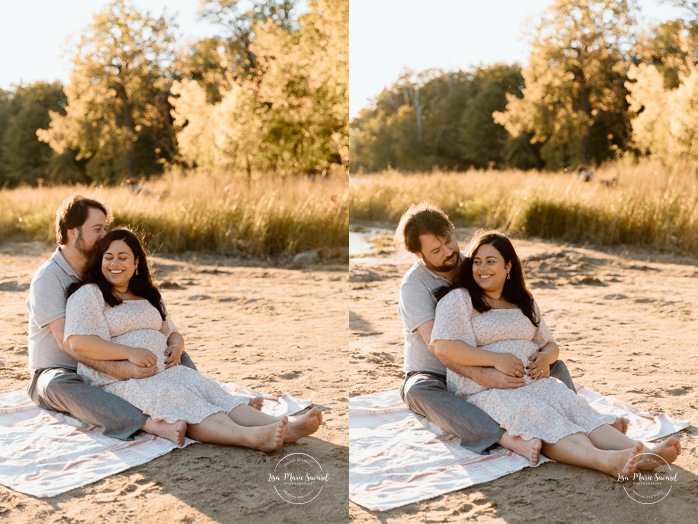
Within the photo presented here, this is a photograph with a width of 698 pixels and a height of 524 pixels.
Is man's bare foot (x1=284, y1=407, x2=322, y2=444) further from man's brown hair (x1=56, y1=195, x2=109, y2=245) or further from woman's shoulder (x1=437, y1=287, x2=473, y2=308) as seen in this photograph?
man's brown hair (x1=56, y1=195, x2=109, y2=245)

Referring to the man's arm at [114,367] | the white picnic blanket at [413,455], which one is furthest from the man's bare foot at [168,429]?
the white picnic blanket at [413,455]

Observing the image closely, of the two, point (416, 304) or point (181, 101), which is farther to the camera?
point (181, 101)

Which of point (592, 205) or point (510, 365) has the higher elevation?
point (592, 205)

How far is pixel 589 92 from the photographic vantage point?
43.4 ft

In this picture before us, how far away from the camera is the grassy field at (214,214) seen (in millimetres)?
10172

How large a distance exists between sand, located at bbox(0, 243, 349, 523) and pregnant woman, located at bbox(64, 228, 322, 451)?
0.31 ft

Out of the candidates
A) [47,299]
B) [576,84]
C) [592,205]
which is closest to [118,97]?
[592,205]

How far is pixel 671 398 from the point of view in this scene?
13.3 ft

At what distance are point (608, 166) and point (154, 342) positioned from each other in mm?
9826

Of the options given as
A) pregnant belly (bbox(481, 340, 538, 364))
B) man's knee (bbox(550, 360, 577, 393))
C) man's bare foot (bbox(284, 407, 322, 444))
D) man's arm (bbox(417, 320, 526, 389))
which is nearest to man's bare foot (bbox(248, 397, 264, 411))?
man's bare foot (bbox(284, 407, 322, 444))

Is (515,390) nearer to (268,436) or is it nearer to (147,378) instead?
(268,436)

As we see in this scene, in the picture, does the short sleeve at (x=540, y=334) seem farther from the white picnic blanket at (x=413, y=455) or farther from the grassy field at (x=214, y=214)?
the grassy field at (x=214, y=214)

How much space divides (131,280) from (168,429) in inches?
30.0

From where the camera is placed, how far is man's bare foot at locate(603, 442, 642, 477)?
293 centimetres
